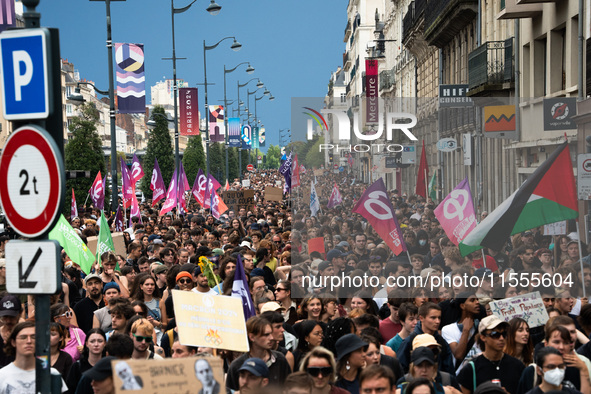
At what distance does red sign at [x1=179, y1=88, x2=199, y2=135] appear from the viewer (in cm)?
4169

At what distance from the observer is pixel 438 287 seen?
37.3 ft

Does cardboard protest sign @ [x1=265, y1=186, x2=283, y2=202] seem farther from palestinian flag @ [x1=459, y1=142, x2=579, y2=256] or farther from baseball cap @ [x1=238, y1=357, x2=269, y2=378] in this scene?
baseball cap @ [x1=238, y1=357, x2=269, y2=378]

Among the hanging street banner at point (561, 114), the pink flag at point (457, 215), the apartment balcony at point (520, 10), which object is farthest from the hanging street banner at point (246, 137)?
the pink flag at point (457, 215)

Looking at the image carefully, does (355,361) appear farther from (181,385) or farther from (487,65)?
(487,65)

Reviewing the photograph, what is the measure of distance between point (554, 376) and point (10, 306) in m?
4.57

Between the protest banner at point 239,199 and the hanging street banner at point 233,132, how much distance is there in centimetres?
3866

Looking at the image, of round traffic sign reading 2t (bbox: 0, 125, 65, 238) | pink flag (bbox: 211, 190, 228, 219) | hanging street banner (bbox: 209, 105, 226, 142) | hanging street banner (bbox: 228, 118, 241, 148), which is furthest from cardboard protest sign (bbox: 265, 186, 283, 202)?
hanging street banner (bbox: 228, 118, 241, 148)

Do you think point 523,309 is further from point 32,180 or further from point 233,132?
point 233,132

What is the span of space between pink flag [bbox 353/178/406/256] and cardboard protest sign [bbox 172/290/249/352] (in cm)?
633

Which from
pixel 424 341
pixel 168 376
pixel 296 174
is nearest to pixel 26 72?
pixel 168 376

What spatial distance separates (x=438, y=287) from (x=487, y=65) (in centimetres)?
1819

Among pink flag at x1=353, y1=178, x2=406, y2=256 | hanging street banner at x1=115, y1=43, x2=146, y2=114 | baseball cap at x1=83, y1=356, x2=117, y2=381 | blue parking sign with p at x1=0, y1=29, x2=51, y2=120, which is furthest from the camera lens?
hanging street banner at x1=115, y1=43, x2=146, y2=114

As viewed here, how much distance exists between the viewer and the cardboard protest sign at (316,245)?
580 inches

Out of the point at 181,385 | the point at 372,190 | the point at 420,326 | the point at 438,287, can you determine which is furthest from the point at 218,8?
the point at 181,385
